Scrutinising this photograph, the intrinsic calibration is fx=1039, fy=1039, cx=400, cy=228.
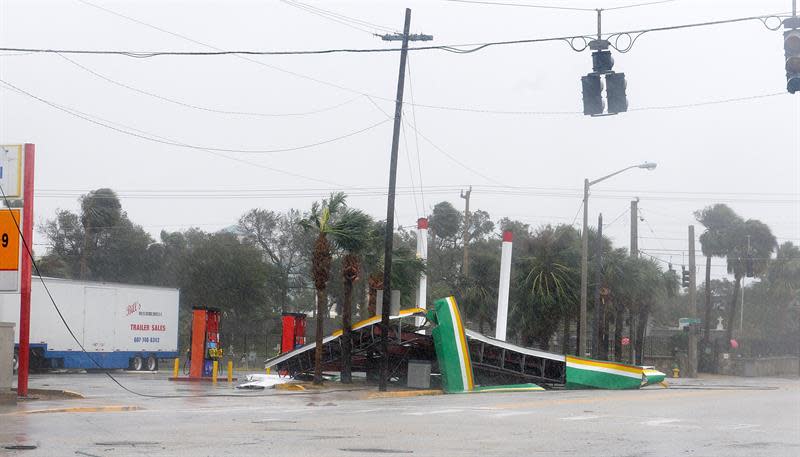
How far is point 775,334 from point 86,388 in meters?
71.1

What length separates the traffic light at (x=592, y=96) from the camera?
18031 mm

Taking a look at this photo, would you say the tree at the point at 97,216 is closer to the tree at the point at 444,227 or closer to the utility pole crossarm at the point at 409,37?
the tree at the point at 444,227

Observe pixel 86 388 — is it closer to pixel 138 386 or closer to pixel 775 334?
pixel 138 386

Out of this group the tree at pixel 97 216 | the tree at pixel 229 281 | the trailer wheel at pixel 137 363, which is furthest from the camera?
the tree at pixel 97 216

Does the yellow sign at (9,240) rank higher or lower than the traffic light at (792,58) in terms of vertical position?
lower

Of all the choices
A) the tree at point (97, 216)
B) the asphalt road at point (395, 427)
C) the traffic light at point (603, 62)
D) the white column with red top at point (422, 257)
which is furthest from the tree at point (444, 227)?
the traffic light at point (603, 62)

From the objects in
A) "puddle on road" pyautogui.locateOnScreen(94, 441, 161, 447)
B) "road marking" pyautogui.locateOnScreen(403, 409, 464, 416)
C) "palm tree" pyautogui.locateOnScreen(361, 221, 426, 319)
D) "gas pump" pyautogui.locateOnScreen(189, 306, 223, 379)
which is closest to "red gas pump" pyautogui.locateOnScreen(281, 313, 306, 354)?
"palm tree" pyautogui.locateOnScreen(361, 221, 426, 319)

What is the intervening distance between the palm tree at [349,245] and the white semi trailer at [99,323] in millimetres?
11331

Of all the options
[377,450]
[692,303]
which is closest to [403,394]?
[377,450]

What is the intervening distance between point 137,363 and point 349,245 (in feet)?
56.9

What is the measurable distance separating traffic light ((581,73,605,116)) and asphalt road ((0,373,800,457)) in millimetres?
5480

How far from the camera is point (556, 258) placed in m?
49.8

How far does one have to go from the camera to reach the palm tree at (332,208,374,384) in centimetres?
3453

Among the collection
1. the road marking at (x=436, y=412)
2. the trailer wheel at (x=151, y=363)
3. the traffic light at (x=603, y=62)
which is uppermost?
the traffic light at (x=603, y=62)
